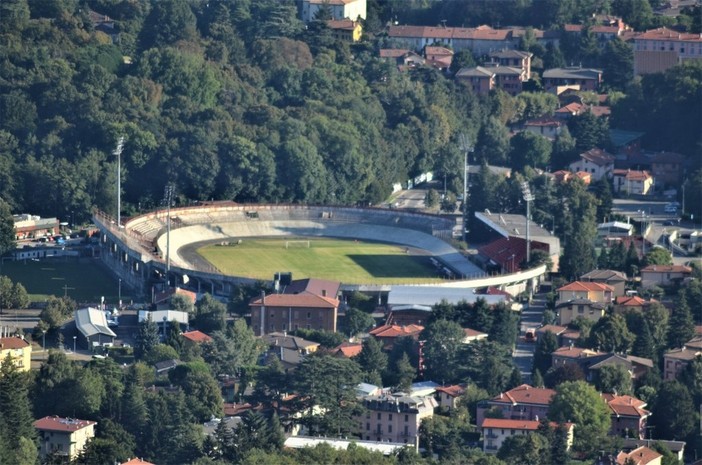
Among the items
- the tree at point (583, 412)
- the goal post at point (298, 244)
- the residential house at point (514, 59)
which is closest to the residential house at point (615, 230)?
the goal post at point (298, 244)

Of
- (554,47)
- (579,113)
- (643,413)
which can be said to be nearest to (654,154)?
(579,113)

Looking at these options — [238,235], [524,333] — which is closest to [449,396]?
[524,333]

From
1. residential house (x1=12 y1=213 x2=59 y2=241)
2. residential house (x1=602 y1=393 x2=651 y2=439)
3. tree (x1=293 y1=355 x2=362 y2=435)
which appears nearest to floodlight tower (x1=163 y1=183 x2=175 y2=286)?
residential house (x1=12 y1=213 x2=59 y2=241)

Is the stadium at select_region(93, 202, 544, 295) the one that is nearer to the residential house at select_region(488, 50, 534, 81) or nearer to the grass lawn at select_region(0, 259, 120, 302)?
the grass lawn at select_region(0, 259, 120, 302)

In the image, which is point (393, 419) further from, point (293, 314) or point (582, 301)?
point (582, 301)

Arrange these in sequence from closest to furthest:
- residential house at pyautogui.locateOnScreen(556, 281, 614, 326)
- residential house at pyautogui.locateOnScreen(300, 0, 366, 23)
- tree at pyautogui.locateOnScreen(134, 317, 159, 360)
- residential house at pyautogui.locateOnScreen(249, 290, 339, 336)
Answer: tree at pyautogui.locateOnScreen(134, 317, 159, 360) → residential house at pyautogui.locateOnScreen(249, 290, 339, 336) → residential house at pyautogui.locateOnScreen(556, 281, 614, 326) → residential house at pyautogui.locateOnScreen(300, 0, 366, 23)

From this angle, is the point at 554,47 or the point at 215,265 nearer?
the point at 215,265

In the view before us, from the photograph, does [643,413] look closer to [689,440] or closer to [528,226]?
[689,440]
